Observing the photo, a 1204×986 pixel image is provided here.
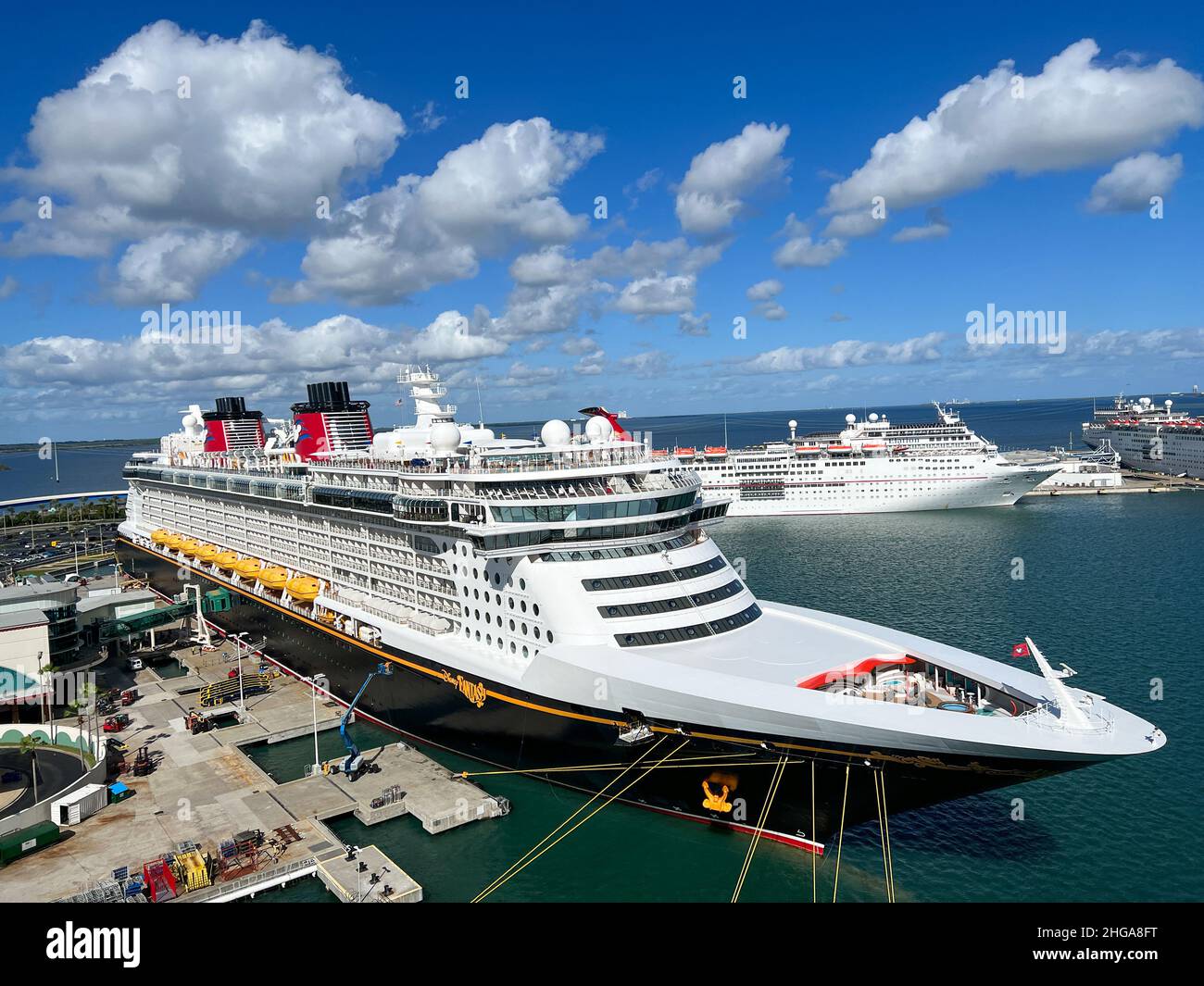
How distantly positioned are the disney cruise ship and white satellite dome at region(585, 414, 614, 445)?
9cm

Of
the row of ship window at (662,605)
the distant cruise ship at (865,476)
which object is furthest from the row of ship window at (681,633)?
the distant cruise ship at (865,476)

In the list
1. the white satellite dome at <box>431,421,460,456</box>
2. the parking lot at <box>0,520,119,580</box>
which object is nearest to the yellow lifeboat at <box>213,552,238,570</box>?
the white satellite dome at <box>431,421,460,456</box>

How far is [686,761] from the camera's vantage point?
1806cm

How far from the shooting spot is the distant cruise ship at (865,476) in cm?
8050

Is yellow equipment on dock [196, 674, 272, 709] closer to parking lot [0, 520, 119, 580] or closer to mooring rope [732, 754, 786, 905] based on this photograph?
mooring rope [732, 754, 786, 905]

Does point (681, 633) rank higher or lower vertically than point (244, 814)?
higher

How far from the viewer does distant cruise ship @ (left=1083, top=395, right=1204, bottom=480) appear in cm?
9806

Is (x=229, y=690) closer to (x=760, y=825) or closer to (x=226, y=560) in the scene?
(x=226, y=560)

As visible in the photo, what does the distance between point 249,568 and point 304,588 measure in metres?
7.06

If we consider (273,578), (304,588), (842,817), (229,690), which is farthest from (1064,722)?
(273,578)

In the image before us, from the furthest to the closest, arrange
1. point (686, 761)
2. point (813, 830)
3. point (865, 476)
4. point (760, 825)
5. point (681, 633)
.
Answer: point (865, 476), point (681, 633), point (760, 825), point (686, 761), point (813, 830)

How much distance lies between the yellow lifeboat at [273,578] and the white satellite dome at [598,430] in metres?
16.7

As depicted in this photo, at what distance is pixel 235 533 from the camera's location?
137ft

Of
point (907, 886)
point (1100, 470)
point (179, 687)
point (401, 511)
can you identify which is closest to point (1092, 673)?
point (907, 886)
